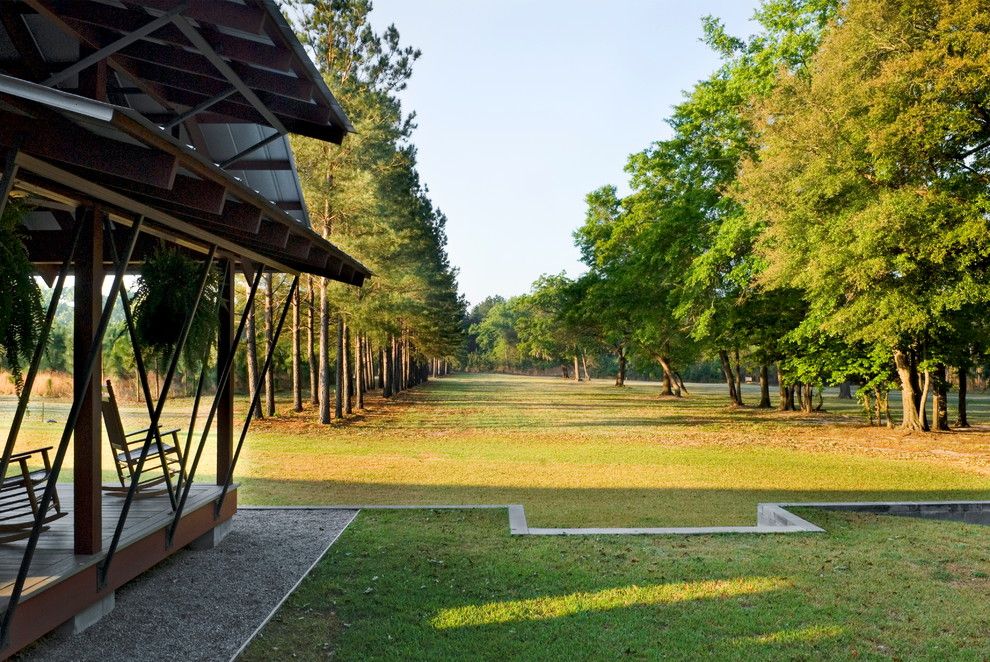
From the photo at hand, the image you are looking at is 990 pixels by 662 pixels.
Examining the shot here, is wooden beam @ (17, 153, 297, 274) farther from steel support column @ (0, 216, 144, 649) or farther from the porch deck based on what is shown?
the porch deck

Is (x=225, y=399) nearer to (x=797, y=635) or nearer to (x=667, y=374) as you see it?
(x=797, y=635)

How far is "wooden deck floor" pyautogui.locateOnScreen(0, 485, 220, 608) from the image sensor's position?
4156 mm

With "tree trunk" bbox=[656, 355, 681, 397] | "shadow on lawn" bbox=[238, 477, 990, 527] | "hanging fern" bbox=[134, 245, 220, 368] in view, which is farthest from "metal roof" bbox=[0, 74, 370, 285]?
"tree trunk" bbox=[656, 355, 681, 397]

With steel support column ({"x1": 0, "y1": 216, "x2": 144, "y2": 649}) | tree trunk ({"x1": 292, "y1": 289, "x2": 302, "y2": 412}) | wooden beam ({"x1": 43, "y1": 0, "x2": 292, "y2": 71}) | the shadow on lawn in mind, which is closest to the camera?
steel support column ({"x1": 0, "y1": 216, "x2": 144, "y2": 649})

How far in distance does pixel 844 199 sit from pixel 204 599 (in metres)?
15.5

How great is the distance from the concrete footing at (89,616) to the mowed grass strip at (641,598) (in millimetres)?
1151

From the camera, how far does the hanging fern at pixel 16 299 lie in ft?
10.7

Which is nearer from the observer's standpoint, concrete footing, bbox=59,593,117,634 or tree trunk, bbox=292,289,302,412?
concrete footing, bbox=59,593,117,634

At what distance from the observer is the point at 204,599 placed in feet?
17.4

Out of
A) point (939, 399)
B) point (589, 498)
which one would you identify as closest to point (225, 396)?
point (589, 498)

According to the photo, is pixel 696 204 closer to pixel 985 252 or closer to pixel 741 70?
pixel 741 70

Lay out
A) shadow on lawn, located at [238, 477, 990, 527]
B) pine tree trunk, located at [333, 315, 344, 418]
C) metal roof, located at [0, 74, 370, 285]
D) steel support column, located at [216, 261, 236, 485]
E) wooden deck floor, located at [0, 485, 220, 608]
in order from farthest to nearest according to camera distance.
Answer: pine tree trunk, located at [333, 315, 344, 418]
shadow on lawn, located at [238, 477, 990, 527]
steel support column, located at [216, 261, 236, 485]
wooden deck floor, located at [0, 485, 220, 608]
metal roof, located at [0, 74, 370, 285]

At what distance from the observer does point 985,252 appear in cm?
1375

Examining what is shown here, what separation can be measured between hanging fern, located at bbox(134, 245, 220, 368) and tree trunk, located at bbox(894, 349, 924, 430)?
1735cm
